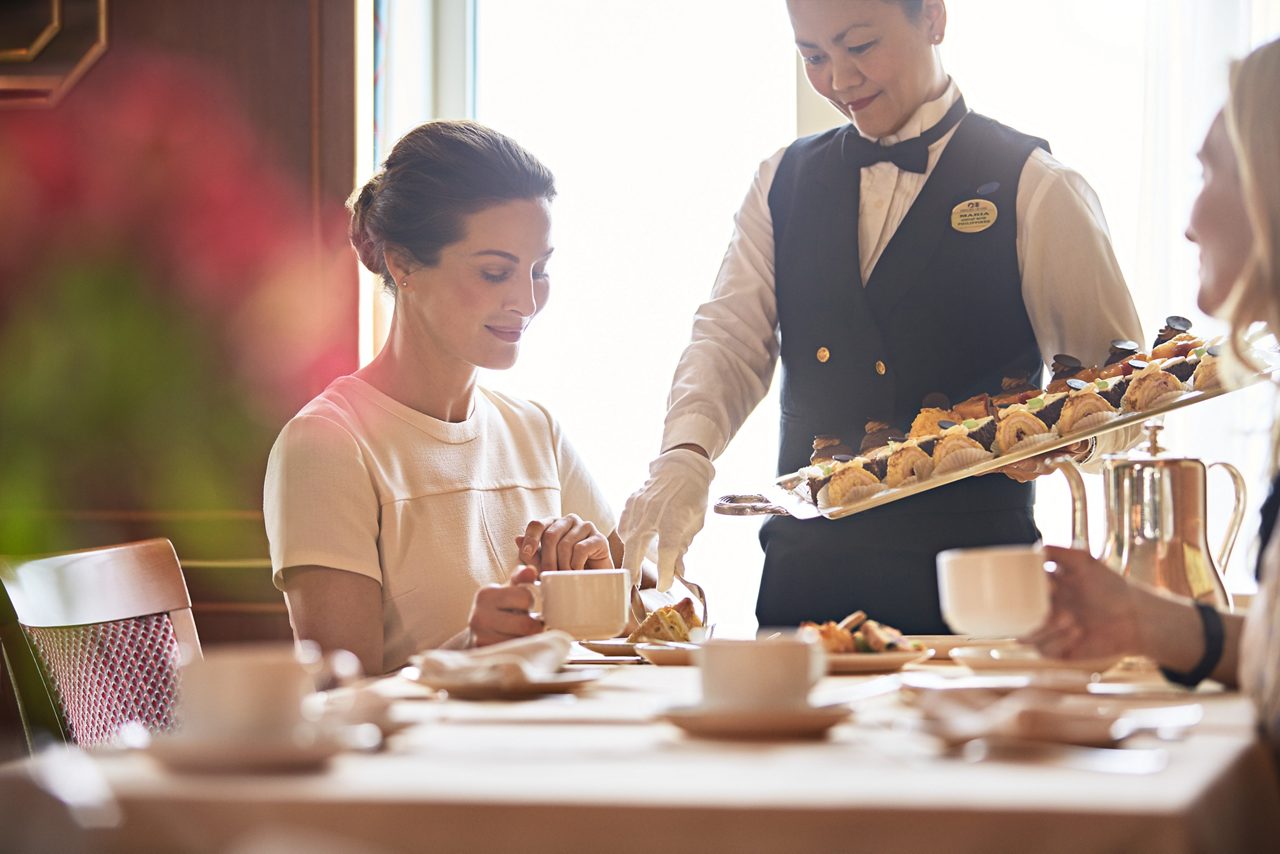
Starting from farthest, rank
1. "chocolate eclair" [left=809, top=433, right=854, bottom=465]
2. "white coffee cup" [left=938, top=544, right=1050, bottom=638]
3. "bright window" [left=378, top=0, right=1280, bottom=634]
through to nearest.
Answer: "bright window" [left=378, top=0, right=1280, bottom=634], "chocolate eclair" [left=809, top=433, right=854, bottom=465], "white coffee cup" [left=938, top=544, right=1050, bottom=638]

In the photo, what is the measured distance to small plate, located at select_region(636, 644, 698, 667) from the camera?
1465 millimetres

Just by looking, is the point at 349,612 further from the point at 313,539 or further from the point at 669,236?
the point at 669,236

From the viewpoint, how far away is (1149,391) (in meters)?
1.79

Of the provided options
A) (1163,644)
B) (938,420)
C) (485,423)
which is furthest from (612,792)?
(485,423)

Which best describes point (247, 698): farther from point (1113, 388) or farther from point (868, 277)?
point (868, 277)

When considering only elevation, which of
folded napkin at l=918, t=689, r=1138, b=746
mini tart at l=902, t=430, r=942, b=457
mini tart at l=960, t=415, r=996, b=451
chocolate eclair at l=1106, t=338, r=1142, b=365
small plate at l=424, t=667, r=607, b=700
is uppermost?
chocolate eclair at l=1106, t=338, r=1142, b=365

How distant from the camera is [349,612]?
1756 mm

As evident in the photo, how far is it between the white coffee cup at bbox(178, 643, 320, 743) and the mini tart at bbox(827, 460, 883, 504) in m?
1.08

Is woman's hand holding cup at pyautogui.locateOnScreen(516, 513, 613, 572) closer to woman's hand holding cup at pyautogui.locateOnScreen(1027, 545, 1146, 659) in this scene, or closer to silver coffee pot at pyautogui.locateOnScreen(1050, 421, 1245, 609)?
silver coffee pot at pyautogui.locateOnScreen(1050, 421, 1245, 609)

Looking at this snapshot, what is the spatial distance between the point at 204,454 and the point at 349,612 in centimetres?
179

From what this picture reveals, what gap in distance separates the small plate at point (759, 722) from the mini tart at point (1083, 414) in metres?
1.00

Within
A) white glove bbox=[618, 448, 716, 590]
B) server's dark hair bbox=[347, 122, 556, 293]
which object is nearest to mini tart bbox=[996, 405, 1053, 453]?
white glove bbox=[618, 448, 716, 590]

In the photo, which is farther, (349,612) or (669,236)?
(669,236)

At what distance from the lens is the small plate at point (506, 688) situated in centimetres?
113
